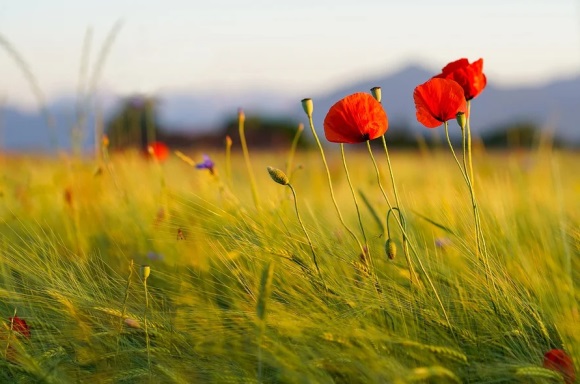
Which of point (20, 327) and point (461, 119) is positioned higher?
point (461, 119)

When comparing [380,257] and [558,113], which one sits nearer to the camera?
[380,257]

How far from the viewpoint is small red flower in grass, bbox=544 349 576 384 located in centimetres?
91

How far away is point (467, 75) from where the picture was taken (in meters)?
1.14

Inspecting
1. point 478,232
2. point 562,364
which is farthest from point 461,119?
point 562,364

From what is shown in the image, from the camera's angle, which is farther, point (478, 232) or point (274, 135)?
point (274, 135)

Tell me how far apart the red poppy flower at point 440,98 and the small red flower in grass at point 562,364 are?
35 centimetres

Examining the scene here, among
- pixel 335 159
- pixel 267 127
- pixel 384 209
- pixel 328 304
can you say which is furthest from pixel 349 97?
pixel 267 127

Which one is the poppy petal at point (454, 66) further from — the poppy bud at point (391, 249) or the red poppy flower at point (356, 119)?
the poppy bud at point (391, 249)

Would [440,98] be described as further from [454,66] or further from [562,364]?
[562,364]

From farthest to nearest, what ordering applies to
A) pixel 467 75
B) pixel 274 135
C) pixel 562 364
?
1. pixel 274 135
2. pixel 467 75
3. pixel 562 364

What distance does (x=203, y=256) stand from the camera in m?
1.57

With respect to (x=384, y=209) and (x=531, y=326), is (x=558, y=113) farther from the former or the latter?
Result: (x=531, y=326)

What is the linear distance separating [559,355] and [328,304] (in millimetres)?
310

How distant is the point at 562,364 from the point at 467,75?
0.45 metres
